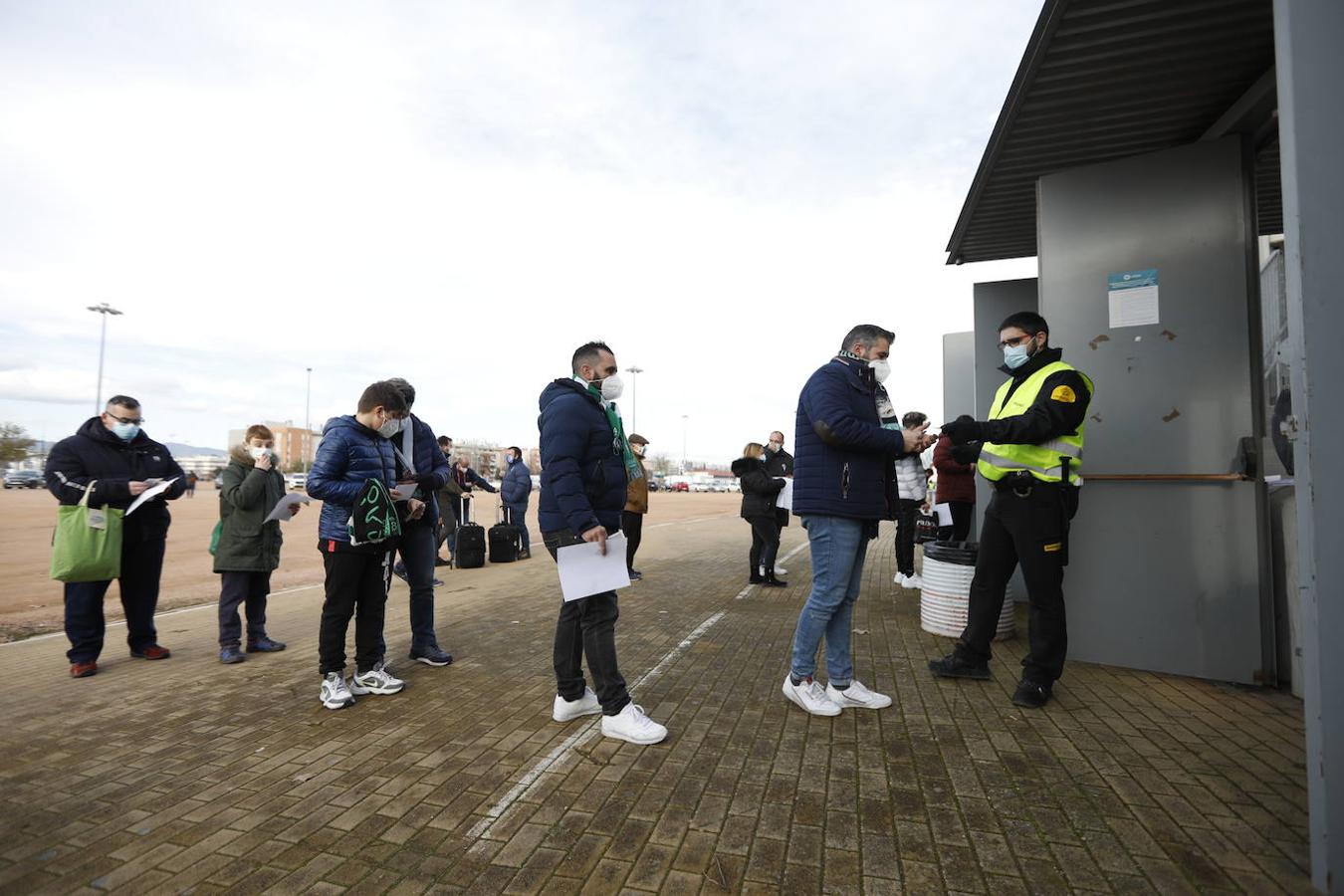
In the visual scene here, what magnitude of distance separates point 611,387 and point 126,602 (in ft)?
13.8

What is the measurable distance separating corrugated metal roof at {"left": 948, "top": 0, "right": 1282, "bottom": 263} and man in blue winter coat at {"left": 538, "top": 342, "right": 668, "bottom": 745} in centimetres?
307

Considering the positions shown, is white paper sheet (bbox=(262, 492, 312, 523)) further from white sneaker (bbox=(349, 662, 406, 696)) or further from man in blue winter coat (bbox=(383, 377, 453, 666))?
white sneaker (bbox=(349, 662, 406, 696))

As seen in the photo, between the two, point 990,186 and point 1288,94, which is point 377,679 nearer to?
point 1288,94

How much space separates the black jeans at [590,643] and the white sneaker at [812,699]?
980 mm

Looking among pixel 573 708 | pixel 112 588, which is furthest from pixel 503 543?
pixel 573 708

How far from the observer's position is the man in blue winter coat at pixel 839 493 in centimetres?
365

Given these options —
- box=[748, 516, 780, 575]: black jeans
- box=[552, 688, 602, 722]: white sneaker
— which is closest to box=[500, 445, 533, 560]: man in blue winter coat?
box=[748, 516, 780, 575]: black jeans

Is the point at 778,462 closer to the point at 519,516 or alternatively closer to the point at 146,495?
the point at 519,516

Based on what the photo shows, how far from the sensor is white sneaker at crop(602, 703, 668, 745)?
3359 millimetres

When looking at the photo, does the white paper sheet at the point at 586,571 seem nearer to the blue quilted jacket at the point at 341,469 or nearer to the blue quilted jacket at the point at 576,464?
the blue quilted jacket at the point at 576,464

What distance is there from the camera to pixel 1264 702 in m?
3.86

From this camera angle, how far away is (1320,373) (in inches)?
84.4

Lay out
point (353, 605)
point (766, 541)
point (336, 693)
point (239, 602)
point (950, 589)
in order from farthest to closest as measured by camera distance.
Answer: point (766, 541) → point (950, 589) → point (239, 602) → point (353, 605) → point (336, 693)

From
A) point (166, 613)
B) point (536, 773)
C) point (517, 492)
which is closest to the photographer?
point (536, 773)
